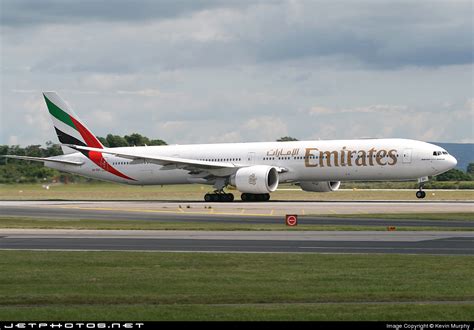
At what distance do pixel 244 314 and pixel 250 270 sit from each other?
20.3 feet

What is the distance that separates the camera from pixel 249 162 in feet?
212

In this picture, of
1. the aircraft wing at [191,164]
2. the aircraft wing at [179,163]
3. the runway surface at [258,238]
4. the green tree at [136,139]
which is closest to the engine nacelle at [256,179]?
the aircraft wing at [191,164]

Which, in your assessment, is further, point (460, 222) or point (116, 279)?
point (460, 222)

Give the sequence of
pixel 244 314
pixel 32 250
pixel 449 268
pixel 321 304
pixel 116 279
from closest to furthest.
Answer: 1. pixel 244 314
2. pixel 321 304
3. pixel 116 279
4. pixel 449 268
5. pixel 32 250

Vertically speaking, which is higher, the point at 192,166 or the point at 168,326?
the point at 192,166

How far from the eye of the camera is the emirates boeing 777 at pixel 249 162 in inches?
2356

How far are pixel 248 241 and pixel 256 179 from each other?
31.1 m

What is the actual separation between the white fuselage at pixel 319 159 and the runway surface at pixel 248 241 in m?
27.2

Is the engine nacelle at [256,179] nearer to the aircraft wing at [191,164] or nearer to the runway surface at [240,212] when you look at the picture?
the aircraft wing at [191,164]

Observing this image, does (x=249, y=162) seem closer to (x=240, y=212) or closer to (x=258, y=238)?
(x=240, y=212)

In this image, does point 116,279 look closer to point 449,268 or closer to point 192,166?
point 449,268

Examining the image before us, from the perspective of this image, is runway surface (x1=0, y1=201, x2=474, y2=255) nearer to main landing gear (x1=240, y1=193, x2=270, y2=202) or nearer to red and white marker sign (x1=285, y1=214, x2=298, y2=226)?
red and white marker sign (x1=285, y1=214, x2=298, y2=226)

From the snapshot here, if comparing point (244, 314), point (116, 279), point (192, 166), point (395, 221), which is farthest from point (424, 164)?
point (244, 314)

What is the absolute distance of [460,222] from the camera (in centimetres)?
3931
